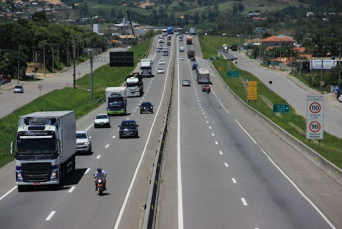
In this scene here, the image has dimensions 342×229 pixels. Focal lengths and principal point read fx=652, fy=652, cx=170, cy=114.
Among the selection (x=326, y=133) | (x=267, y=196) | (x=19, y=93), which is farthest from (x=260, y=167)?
(x=19, y=93)

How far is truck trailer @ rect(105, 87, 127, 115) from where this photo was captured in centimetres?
7675

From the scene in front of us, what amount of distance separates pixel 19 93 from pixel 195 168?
75.2 meters

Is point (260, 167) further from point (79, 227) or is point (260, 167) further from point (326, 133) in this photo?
point (326, 133)

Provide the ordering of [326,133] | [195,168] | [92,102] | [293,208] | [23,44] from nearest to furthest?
1. [293,208]
2. [195,168]
3. [326,133]
4. [92,102]
5. [23,44]

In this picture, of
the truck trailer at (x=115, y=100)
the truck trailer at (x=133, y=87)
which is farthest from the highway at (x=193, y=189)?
the truck trailer at (x=133, y=87)

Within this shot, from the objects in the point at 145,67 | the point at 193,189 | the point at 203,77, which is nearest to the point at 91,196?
the point at 193,189

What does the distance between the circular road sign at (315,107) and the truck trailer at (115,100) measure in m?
36.3

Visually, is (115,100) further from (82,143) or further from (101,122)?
(82,143)

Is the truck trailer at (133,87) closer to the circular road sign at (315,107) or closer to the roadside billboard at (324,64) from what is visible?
the circular road sign at (315,107)

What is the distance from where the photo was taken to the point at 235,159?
146 ft

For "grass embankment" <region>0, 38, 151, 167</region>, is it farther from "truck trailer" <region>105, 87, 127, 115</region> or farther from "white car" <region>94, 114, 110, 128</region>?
"white car" <region>94, 114, 110, 128</region>

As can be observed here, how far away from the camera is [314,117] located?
44.2 m

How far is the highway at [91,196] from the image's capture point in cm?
2475

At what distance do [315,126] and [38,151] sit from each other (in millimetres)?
21141
